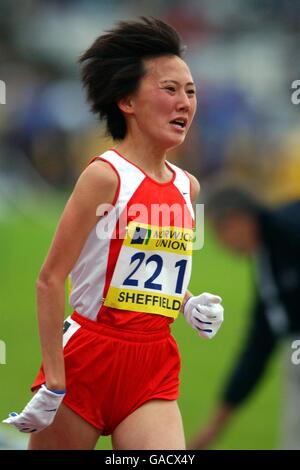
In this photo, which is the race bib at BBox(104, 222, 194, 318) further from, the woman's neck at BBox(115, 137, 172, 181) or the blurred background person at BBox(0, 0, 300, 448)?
the blurred background person at BBox(0, 0, 300, 448)

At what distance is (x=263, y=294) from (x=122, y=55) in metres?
3.70

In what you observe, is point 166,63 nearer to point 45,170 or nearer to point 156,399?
point 156,399

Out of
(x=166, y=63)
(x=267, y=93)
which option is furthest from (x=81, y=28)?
(x=166, y=63)

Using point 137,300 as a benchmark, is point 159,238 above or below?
above

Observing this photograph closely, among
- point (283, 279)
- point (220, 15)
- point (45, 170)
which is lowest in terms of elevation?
point (283, 279)

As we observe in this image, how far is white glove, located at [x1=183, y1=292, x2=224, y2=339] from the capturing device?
377 cm

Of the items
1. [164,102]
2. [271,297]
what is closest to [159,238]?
[164,102]

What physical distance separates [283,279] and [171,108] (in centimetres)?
347

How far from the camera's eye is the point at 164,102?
356 cm

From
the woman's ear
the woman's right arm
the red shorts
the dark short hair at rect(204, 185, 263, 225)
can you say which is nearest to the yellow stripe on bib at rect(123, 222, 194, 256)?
the woman's right arm

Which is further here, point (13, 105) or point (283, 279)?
point (13, 105)

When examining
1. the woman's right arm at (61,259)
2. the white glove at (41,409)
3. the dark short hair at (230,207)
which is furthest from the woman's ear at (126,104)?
the dark short hair at (230,207)

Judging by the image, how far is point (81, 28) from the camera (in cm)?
1638

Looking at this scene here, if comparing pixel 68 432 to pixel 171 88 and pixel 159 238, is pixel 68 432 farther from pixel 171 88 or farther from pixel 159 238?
pixel 171 88
